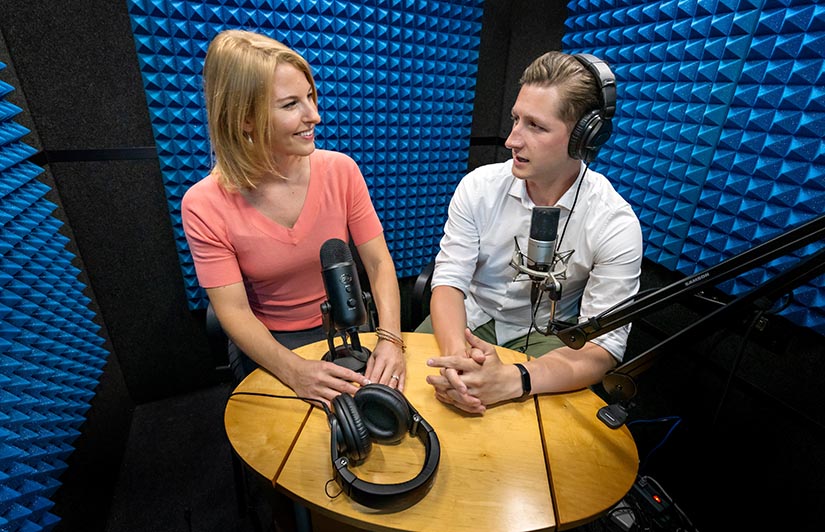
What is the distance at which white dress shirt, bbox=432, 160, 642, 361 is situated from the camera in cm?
131

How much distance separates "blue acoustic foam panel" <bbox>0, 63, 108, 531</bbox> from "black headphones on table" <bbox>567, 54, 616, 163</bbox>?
1647 millimetres

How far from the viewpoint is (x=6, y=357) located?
115cm

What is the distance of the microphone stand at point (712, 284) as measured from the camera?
64 centimetres

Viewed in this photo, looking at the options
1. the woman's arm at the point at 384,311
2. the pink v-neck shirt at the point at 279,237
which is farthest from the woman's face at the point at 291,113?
the woman's arm at the point at 384,311

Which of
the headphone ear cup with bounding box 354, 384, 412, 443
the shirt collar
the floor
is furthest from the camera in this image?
the floor

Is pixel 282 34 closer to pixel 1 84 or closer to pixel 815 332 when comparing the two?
pixel 1 84

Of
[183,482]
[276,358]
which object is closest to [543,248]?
[276,358]

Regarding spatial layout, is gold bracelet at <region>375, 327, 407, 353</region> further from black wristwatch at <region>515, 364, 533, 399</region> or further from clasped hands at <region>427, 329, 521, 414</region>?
black wristwatch at <region>515, 364, 533, 399</region>

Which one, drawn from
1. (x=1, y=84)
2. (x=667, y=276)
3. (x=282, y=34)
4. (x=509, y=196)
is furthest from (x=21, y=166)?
(x=667, y=276)

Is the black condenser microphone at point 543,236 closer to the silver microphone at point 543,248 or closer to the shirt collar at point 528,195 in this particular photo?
the silver microphone at point 543,248

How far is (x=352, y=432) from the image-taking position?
821 mm

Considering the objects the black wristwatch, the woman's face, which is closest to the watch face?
the black wristwatch

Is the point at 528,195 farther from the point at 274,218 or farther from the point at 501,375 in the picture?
the point at 274,218

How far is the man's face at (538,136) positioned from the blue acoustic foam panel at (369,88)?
1.11 meters
